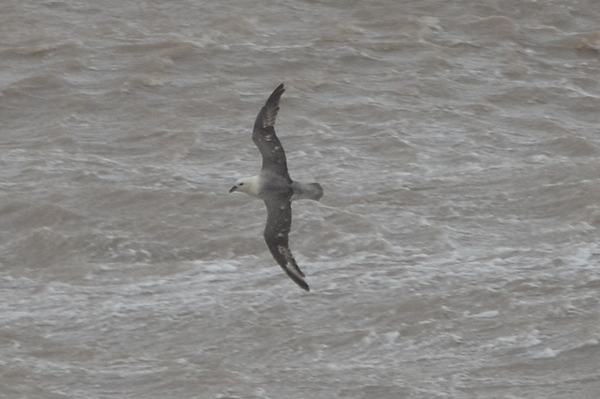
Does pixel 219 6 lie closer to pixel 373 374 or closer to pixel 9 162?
pixel 9 162

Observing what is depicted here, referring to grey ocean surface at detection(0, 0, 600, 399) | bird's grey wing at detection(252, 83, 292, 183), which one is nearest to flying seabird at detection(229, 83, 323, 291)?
bird's grey wing at detection(252, 83, 292, 183)

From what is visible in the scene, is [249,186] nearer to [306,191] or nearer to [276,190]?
[276,190]

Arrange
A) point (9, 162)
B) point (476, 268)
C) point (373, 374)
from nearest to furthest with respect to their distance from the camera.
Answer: point (373, 374)
point (476, 268)
point (9, 162)

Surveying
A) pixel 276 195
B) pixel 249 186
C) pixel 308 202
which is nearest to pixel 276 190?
pixel 276 195

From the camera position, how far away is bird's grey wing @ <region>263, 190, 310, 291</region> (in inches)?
406

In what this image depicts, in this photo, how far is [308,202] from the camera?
14766 mm

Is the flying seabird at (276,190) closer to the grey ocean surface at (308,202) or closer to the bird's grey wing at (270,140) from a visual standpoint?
the bird's grey wing at (270,140)

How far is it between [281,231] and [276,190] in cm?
42

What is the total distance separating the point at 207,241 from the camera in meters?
13.8

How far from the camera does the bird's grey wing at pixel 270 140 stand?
432 inches

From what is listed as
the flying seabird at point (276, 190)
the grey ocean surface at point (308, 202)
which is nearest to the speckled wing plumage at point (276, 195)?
the flying seabird at point (276, 190)

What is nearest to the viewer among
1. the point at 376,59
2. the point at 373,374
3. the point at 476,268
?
the point at 373,374

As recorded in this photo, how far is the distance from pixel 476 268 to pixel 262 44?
23.1 ft

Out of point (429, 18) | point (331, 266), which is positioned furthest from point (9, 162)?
point (429, 18)
